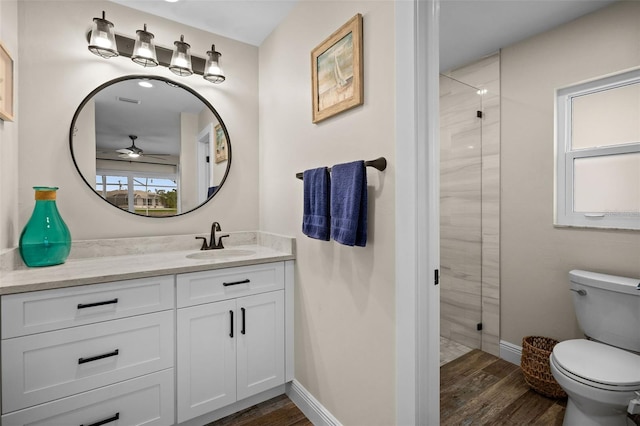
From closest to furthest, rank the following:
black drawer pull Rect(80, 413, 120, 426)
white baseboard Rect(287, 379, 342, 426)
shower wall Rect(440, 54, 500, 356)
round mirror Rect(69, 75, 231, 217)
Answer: black drawer pull Rect(80, 413, 120, 426) → white baseboard Rect(287, 379, 342, 426) → round mirror Rect(69, 75, 231, 217) → shower wall Rect(440, 54, 500, 356)

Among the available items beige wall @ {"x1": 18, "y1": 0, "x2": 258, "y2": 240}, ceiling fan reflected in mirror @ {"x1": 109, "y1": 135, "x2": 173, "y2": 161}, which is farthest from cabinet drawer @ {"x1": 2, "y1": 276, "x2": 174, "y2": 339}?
ceiling fan reflected in mirror @ {"x1": 109, "y1": 135, "x2": 173, "y2": 161}

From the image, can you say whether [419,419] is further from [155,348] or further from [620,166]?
[620,166]

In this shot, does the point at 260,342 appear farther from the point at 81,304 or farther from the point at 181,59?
the point at 181,59

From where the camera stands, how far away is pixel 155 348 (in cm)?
144

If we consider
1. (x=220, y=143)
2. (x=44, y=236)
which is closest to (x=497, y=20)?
(x=220, y=143)

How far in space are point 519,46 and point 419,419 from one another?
96.0 inches

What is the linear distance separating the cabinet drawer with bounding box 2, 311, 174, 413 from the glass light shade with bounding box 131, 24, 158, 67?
145cm

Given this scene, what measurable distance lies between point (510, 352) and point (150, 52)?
10.4ft

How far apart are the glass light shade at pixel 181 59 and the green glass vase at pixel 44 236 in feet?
3.28

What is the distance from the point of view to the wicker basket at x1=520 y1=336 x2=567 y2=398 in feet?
5.95

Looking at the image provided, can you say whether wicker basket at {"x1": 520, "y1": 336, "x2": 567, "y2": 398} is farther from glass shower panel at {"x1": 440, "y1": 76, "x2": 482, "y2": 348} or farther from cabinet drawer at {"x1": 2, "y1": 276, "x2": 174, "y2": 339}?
cabinet drawer at {"x1": 2, "y1": 276, "x2": 174, "y2": 339}

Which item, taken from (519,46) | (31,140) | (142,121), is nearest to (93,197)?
(31,140)

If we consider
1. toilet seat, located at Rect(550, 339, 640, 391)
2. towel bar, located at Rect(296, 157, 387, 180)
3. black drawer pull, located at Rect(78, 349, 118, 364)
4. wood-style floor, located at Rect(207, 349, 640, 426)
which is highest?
towel bar, located at Rect(296, 157, 387, 180)

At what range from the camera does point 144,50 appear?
70.0 inches
